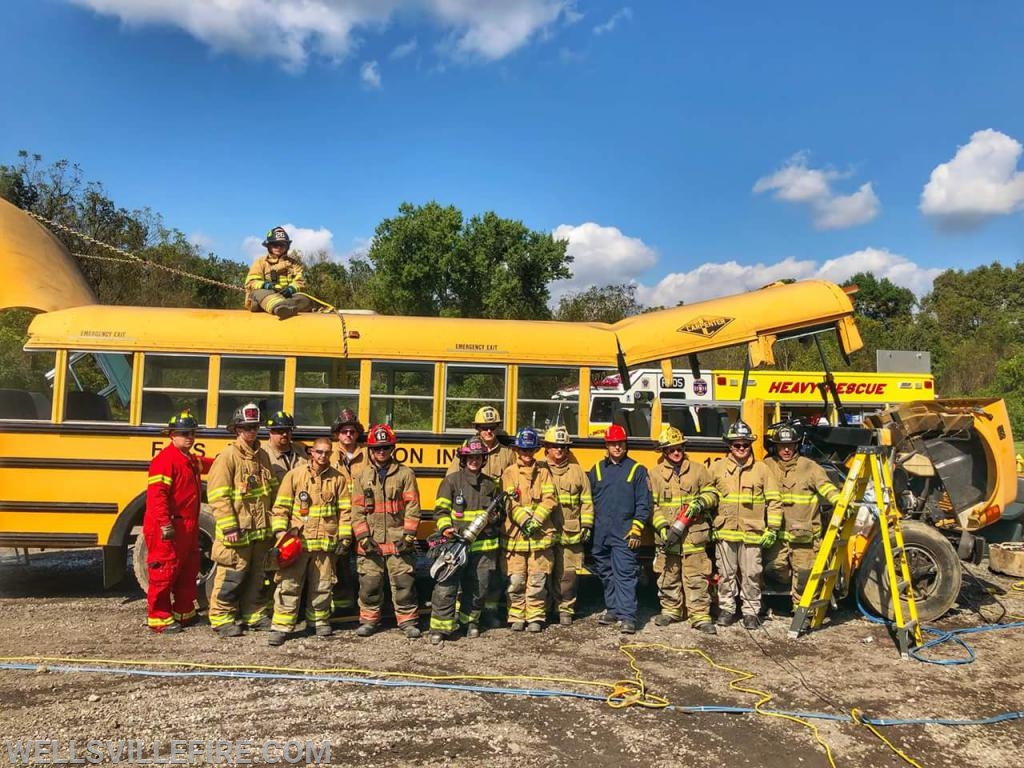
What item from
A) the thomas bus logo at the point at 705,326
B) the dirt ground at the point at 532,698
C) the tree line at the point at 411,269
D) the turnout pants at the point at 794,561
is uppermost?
the tree line at the point at 411,269

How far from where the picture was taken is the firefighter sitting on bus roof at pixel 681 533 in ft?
20.2

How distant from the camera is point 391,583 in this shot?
5824 millimetres

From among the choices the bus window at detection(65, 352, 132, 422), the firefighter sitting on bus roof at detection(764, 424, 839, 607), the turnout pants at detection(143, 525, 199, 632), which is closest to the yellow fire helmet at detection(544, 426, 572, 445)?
the firefighter sitting on bus roof at detection(764, 424, 839, 607)

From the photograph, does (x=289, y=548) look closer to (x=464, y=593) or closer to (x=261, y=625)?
(x=261, y=625)

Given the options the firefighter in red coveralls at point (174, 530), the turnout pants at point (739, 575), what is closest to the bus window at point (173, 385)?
the firefighter in red coveralls at point (174, 530)

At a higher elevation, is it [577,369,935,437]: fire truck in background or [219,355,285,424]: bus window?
[577,369,935,437]: fire truck in background

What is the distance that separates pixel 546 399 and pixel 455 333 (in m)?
1.13

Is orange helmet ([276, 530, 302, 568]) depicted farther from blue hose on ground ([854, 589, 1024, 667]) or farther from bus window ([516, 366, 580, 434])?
blue hose on ground ([854, 589, 1024, 667])

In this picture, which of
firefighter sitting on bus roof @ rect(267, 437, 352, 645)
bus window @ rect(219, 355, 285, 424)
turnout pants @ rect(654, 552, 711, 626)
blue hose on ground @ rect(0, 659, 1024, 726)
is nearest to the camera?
blue hose on ground @ rect(0, 659, 1024, 726)

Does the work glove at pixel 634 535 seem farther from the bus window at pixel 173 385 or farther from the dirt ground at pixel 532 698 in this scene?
the bus window at pixel 173 385

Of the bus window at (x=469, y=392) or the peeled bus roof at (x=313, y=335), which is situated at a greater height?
the peeled bus roof at (x=313, y=335)

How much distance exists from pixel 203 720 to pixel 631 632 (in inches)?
135

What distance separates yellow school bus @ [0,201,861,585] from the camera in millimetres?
6398

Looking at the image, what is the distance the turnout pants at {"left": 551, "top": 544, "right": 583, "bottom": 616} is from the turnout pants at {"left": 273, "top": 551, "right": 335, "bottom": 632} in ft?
6.61
